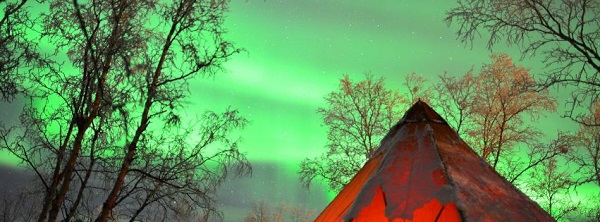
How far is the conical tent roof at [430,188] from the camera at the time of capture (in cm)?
402

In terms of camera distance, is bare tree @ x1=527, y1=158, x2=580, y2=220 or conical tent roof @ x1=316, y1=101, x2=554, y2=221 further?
bare tree @ x1=527, y1=158, x2=580, y2=220

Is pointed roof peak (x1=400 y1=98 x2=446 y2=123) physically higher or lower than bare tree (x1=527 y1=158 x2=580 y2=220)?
lower

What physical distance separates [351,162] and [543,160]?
742cm

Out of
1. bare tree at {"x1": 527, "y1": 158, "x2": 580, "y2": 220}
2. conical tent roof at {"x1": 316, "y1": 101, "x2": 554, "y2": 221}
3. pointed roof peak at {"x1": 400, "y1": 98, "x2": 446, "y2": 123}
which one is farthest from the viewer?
bare tree at {"x1": 527, "y1": 158, "x2": 580, "y2": 220}

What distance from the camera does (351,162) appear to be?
19.9 meters

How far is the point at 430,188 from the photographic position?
13.6ft

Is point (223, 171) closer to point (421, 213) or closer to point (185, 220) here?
point (185, 220)

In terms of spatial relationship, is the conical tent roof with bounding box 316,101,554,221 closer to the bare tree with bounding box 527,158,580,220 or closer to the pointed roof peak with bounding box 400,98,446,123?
the pointed roof peak with bounding box 400,98,446,123

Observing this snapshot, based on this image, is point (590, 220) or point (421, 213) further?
point (590, 220)

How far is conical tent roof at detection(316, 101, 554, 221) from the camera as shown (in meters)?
4.02

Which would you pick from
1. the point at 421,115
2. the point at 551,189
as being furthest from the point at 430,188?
the point at 551,189

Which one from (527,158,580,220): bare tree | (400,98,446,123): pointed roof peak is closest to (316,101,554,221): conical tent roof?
(400,98,446,123): pointed roof peak

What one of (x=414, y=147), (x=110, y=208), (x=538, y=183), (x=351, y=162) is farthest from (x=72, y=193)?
(x=538, y=183)

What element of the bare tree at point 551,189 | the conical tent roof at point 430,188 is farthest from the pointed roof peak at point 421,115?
the bare tree at point 551,189
